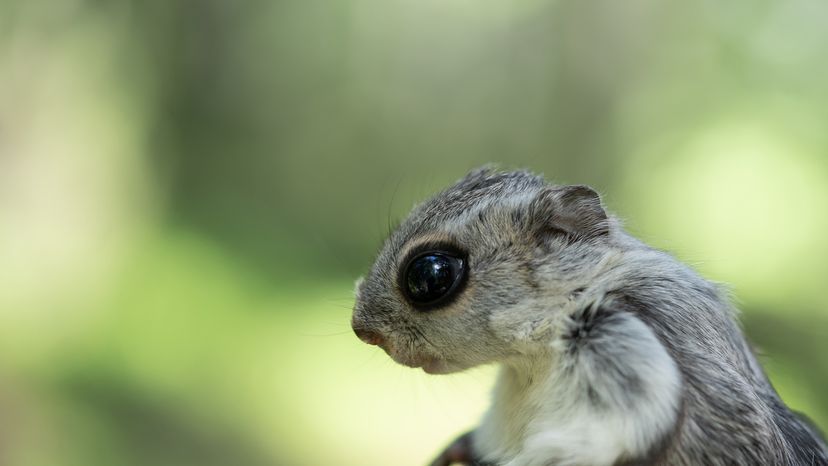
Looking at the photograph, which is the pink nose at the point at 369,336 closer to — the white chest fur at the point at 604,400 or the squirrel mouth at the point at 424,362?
the squirrel mouth at the point at 424,362

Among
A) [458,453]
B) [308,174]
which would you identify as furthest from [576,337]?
[308,174]

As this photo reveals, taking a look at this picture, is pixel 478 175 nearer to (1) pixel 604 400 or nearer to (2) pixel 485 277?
(2) pixel 485 277

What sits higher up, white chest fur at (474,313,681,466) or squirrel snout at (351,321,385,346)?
white chest fur at (474,313,681,466)

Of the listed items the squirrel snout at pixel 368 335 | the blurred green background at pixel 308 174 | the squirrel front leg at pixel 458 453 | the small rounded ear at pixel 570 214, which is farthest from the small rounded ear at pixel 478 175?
the blurred green background at pixel 308 174

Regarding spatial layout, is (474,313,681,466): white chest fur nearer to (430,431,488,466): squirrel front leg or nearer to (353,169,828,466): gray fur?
(353,169,828,466): gray fur

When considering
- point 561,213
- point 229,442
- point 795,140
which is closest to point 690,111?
point 795,140

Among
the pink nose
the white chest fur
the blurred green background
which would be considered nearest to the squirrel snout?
the pink nose

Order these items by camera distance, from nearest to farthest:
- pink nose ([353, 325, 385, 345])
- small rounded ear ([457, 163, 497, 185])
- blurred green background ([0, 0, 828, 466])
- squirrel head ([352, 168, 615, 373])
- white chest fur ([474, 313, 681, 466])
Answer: white chest fur ([474, 313, 681, 466]) < squirrel head ([352, 168, 615, 373]) < pink nose ([353, 325, 385, 345]) < small rounded ear ([457, 163, 497, 185]) < blurred green background ([0, 0, 828, 466])

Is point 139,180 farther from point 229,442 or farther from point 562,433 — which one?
point 562,433
